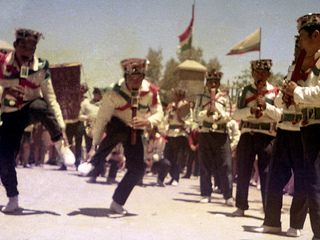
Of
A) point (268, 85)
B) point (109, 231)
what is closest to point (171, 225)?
point (109, 231)

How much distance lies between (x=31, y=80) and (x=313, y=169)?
3.67 m

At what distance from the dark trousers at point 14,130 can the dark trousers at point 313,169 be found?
3225 millimetres

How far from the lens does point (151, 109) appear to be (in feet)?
25.6

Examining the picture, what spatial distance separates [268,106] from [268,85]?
1.03m

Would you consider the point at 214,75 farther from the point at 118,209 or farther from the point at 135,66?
the point at 118,209

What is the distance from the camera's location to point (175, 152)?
14102mm

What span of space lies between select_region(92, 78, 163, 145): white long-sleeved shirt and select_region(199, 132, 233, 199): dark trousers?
2388 mm

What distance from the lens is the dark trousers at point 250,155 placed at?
25.2 ft

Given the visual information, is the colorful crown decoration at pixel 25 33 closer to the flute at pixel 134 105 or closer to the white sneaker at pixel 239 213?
the flute at pixel 134 105

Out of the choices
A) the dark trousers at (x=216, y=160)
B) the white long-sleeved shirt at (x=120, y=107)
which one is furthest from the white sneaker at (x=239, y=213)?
the white long-sleeved shirt at (x=120, y=107)

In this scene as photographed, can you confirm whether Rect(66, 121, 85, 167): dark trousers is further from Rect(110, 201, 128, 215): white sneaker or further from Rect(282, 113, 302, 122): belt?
Rect(282, 113, 302, 122): belt

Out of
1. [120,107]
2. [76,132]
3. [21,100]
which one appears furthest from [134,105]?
[76,132]

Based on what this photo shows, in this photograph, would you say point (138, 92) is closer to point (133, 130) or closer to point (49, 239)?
point (133, 130)

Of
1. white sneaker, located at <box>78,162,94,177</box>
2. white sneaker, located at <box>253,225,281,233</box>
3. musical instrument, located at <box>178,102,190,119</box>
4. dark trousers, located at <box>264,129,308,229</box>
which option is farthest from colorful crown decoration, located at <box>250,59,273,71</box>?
musical instrument, located at <box>178,102,190,119</box>
